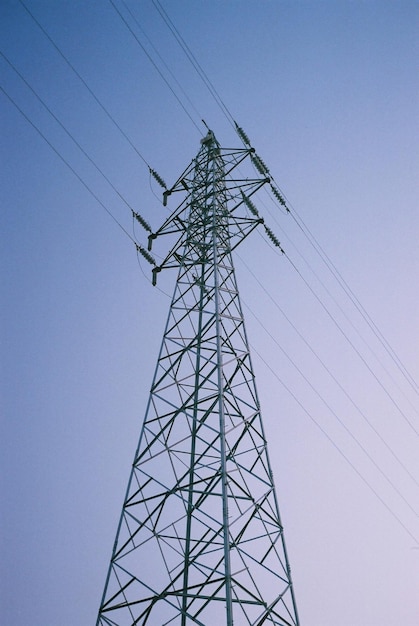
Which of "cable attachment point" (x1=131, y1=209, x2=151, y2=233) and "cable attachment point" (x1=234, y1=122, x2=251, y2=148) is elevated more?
"cable attachment point" (x1=234, y1=122, x2=251, y2=148)

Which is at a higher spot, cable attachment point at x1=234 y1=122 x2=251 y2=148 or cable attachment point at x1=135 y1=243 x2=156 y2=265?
cable attachment point at x1=234 y1=122 x2=251 y2=148

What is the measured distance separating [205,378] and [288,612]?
169 inches

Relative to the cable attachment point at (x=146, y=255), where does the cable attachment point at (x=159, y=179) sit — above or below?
above

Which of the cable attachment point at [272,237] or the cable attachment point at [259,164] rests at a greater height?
the cable attachment point at [259,164]

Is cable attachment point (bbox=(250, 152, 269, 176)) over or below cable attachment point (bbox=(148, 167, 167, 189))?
below

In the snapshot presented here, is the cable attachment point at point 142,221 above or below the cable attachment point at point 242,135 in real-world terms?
below

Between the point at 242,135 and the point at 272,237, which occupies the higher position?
the point at 242,135

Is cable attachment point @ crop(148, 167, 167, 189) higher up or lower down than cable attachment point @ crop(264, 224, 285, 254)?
higher up

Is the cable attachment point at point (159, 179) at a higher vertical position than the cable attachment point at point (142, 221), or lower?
higher

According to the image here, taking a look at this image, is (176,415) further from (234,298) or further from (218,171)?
(218,171)

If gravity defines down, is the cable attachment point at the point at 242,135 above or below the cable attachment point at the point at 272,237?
above

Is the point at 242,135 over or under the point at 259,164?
over

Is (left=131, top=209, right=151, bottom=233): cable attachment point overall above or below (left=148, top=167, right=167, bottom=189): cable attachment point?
below

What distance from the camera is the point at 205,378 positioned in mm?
8758
